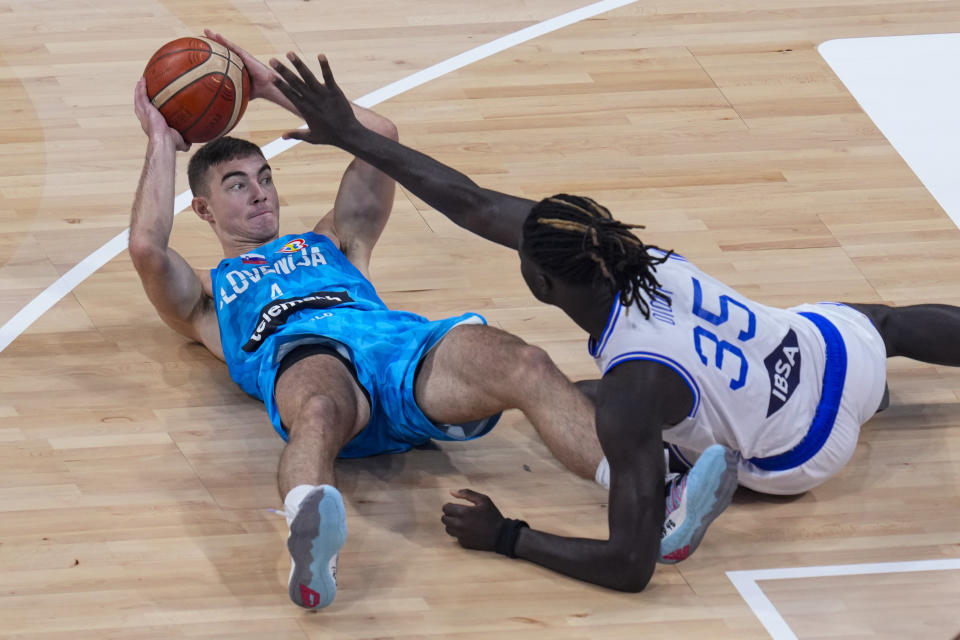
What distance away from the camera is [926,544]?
4.73 meters

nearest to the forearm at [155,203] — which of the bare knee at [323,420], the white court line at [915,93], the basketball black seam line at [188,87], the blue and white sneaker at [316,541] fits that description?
the basketball black seam line at [188,87]

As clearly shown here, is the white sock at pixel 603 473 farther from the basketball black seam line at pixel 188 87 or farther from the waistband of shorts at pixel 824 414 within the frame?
the basketball black seam line at pixel 188 87

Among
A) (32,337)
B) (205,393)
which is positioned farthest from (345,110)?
(32,337)

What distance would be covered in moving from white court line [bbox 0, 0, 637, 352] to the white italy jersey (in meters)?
2.45

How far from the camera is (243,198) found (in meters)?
5.47

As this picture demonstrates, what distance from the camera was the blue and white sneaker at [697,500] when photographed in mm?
4176

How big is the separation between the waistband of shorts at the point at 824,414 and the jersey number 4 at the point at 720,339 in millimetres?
388

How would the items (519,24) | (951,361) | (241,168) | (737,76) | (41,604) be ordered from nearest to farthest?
(41,604) → (951,361) → (241,168) → (737,76) → (519,24)

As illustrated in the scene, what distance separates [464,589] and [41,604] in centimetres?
127

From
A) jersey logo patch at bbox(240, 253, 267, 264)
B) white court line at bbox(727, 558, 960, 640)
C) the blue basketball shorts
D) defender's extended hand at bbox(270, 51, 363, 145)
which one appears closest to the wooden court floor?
white court line at bbox(727, 558, 960, 640)

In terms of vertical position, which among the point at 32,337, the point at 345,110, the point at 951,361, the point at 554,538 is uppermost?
the point at 345,110

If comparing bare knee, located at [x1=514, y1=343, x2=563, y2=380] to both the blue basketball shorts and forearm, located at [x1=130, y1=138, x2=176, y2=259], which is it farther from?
forearm, located at [x1=130, y1=138, x2=176, y2=259]

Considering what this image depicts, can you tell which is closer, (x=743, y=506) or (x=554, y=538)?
(x=554, y=538)

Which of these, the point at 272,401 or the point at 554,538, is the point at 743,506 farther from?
the point at 272,401
